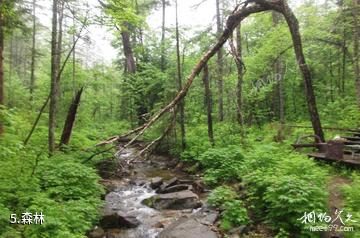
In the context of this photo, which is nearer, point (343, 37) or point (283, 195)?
point (283, 195)

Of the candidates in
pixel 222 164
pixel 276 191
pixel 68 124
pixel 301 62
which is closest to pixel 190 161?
Result: pixel 222 164

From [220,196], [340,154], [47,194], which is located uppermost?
[340,154]

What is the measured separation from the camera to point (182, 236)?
702cm

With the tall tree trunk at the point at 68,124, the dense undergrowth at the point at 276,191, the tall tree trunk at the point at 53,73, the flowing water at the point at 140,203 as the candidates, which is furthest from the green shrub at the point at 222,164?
the tall tree trunk at the point at 53,73

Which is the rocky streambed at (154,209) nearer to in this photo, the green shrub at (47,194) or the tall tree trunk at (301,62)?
the green shrub at (47,194)

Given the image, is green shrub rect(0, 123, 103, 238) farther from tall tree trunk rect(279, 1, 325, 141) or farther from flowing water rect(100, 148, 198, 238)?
tall tree trunk rect(279, 1, 325, 141)

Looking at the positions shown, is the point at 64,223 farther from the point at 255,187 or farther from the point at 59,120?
the point at 59,120

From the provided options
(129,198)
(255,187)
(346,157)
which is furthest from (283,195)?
(129,198)

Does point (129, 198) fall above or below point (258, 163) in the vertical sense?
below

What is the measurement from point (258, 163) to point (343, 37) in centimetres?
1195

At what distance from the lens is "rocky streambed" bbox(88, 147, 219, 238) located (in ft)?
25.0

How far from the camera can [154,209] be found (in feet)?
32.4

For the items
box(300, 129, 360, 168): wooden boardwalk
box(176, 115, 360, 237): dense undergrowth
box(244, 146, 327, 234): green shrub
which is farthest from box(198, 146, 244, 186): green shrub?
box(300, 129, 360, 168): wooden boardwalk

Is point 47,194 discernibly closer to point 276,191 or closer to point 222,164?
point 276,191
